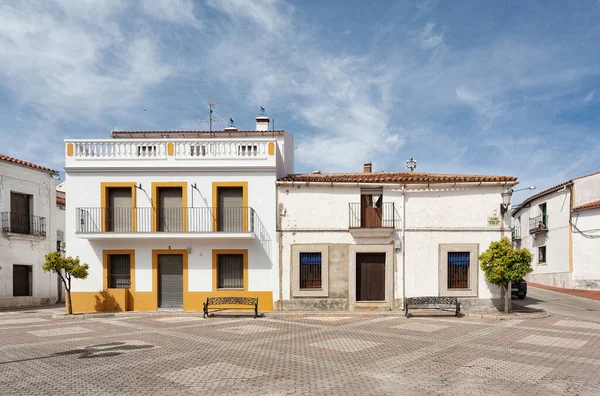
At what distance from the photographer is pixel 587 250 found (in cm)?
2531

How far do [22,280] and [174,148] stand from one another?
418 inches

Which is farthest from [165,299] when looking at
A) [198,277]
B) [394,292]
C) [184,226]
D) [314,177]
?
[394,292]

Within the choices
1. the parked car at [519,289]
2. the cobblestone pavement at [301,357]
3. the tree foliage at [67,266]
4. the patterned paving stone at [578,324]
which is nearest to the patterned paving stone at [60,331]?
the cobblestone pavement at [301,357]

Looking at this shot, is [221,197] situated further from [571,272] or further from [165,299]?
[571,272]

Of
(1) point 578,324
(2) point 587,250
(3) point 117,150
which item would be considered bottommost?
(1) point 578,324

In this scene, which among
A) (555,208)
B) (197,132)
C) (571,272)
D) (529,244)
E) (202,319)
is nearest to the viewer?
(202,319)

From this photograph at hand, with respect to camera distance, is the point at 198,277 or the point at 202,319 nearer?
the point at 202,319

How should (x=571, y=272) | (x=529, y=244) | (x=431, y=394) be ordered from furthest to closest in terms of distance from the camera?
(x=529, y=244), (x=571, y=272), (x=431, y=394)

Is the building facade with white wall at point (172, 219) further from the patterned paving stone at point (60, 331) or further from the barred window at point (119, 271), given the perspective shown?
the patterned paving stone at point (60, 331)

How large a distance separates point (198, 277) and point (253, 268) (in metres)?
2.08

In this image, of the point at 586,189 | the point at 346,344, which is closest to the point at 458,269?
the point at 346,344

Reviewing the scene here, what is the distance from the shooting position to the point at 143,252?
58.2 ft

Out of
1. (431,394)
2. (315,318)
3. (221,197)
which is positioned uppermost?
(221,197)

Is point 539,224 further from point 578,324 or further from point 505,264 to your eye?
point 578,324
